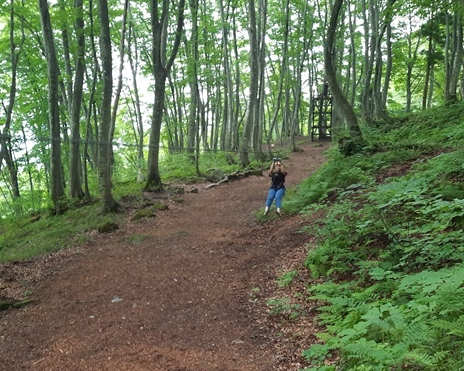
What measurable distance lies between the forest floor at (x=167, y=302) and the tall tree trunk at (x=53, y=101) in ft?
12.3

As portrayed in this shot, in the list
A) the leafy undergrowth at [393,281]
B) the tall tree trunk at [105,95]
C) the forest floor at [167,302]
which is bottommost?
the forest floor at [167,302]

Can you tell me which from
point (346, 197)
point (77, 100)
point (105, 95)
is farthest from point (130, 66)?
point (346, 197)

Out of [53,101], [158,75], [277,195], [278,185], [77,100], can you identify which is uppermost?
[158,75]

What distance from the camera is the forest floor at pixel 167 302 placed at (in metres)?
3.64

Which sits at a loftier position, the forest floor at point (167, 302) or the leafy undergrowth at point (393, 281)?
the leafy undergrowth at point (393, 281)

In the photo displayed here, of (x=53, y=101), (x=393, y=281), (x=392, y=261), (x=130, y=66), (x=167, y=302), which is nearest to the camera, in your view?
(x=393, y=281)

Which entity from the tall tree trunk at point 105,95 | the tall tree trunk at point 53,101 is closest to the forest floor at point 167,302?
the tall tree trunk at point 105,95

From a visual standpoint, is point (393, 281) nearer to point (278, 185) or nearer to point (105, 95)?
point (278, 185)

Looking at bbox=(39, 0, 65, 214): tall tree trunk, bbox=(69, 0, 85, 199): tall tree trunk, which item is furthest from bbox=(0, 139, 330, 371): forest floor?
bbox=(69, 0, 85, 199): tall tree trunk

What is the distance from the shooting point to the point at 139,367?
3.44 m

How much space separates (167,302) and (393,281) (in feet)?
10.1

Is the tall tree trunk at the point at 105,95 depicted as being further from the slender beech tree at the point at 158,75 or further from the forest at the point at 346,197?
the slender beech tree at the point at 158,75

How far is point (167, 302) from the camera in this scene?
4.98m

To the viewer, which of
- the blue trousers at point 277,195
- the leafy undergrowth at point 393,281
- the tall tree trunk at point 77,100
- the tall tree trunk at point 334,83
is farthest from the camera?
the tall tree trunk at point 77,100
